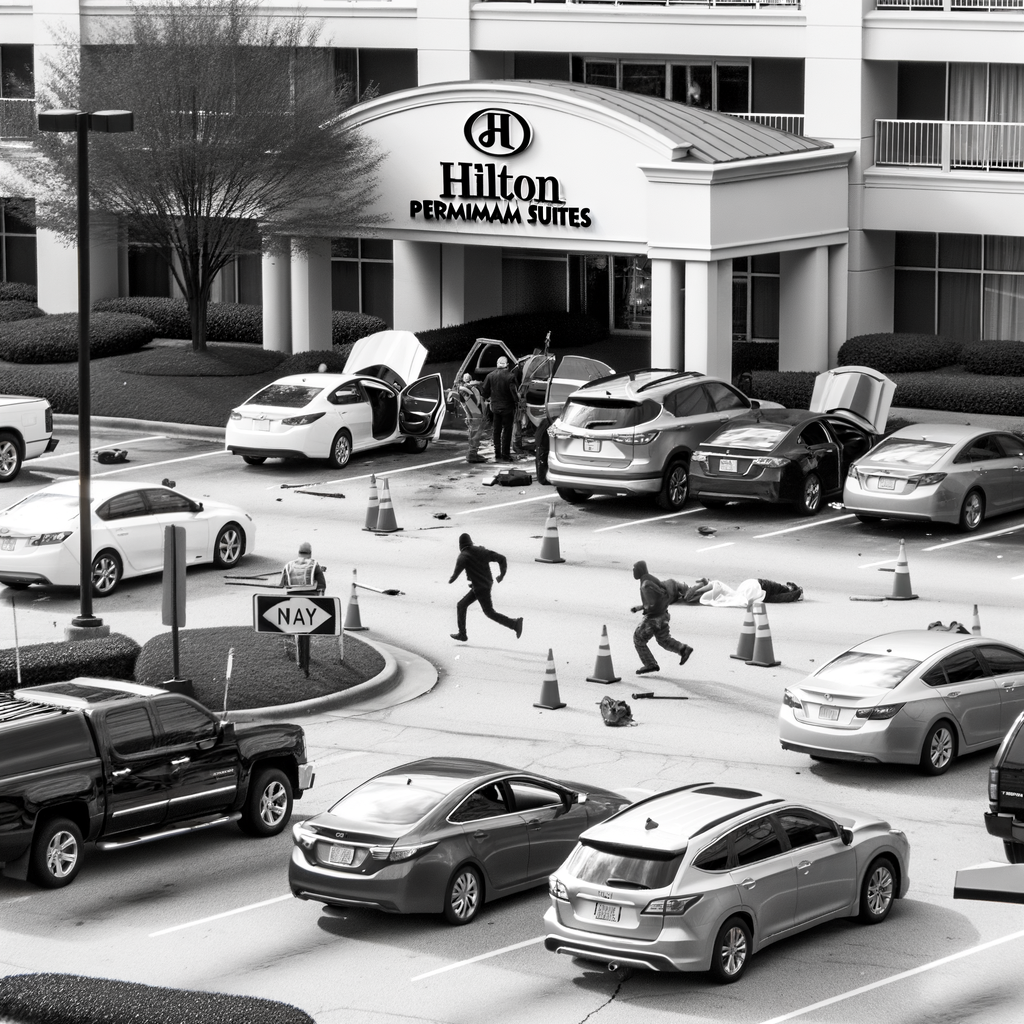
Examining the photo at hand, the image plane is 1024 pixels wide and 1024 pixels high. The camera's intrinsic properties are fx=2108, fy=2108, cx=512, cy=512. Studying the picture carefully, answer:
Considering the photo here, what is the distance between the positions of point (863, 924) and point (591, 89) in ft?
84.1

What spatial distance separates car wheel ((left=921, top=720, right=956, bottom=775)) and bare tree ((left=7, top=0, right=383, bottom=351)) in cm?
2285

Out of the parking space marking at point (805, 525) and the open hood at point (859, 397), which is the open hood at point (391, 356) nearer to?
the open hood at point (859, 397)

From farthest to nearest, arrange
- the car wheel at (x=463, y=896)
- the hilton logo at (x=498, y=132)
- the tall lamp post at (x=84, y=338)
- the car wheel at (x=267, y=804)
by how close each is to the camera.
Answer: the hilton logo at (x=498, y=132) → the tall lamp post at (x=84, y=338) → the car wheel at (x=267, y=804) → the car wheel at (x=463, y=896)

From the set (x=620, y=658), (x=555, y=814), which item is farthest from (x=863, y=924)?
(x=620, y=658)

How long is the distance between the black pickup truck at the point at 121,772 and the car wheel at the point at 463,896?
2799 mm

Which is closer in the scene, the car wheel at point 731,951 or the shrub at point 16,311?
the car wheel at point 731,951

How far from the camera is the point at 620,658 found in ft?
74.8

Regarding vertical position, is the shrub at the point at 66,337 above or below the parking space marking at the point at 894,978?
above

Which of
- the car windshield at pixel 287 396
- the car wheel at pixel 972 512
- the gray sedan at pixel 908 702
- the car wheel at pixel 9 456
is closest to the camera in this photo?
the gray sedan at pixel 908 702

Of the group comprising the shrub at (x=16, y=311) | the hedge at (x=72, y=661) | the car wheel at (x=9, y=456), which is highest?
the shrub at (x=16, y=311)

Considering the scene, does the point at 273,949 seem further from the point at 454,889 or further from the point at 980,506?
the point at 980,506

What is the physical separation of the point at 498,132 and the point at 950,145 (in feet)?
27.9

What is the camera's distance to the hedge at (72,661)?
19827 millimetres

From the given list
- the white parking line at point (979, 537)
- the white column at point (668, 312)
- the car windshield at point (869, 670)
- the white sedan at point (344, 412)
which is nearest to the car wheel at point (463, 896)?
the car windshield at point (869, 670)
